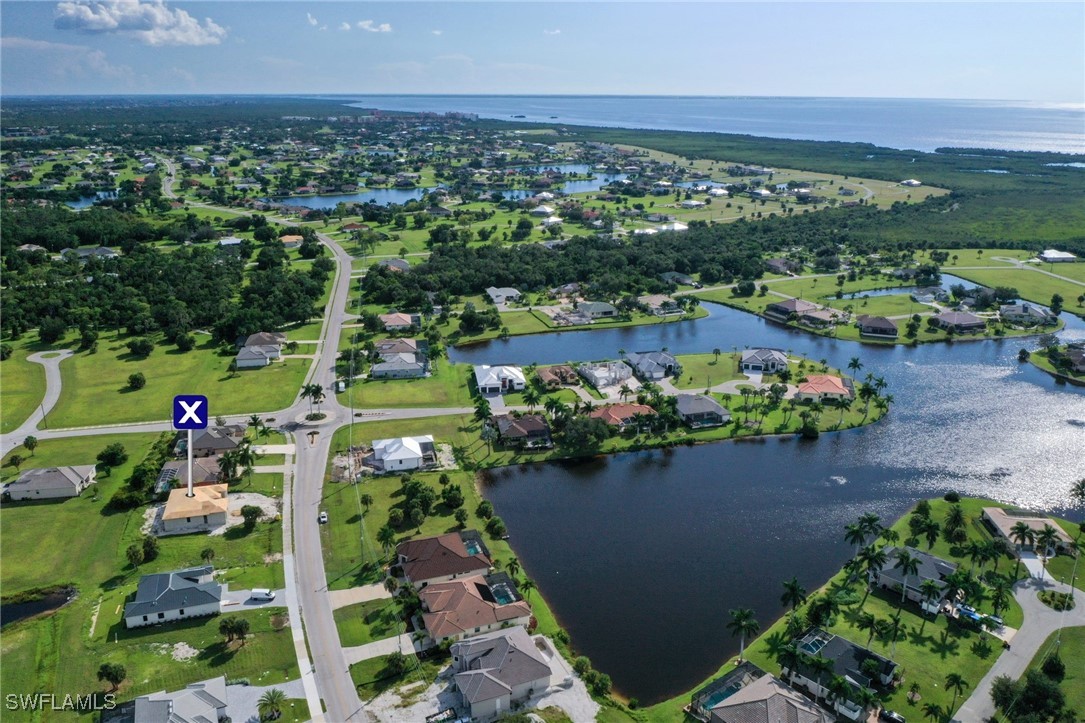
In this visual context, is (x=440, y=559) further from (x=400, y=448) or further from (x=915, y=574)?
(x=915, y=574)

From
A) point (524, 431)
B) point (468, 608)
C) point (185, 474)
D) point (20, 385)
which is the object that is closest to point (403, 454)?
point (524, 431)

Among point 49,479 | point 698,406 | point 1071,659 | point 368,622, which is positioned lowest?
point 368,622

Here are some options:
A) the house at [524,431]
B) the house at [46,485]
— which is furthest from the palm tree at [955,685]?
the house at [46,485]

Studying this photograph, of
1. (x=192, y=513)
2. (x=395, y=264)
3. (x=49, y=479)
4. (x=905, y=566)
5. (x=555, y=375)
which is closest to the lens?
(x=905, y=566)

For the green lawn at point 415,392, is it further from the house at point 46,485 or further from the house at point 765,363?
the house at point 765,363

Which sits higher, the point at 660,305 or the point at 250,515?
the point at 660,305

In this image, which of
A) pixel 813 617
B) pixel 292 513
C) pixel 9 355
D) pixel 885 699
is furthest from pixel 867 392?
pixel 9 355
